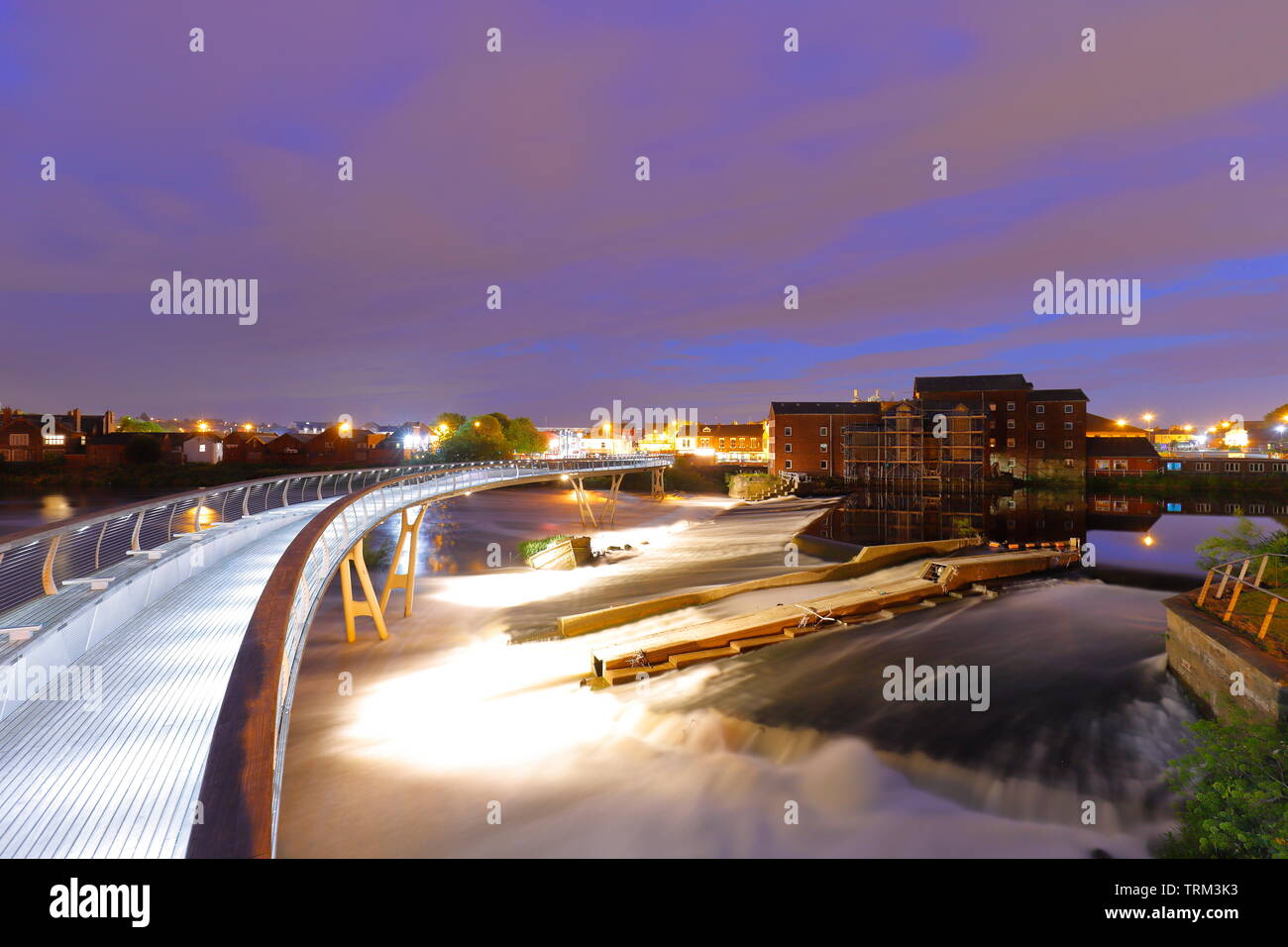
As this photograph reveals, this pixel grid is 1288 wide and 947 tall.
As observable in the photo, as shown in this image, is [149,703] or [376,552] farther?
[376,552]

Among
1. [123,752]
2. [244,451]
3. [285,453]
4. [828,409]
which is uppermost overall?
[828,409]

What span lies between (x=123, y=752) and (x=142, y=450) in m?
72.4

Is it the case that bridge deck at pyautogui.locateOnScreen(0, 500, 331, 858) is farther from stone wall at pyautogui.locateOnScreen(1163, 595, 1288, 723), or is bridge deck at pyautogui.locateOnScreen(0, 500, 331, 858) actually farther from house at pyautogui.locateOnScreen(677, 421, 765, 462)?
house at pyautogui.locateOnScreen(677, 421, 765, 462)

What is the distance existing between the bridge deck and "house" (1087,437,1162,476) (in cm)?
6703

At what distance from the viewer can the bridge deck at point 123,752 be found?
10.7ft

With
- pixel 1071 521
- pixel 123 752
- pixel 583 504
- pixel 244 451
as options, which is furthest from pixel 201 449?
pixel 1071 521

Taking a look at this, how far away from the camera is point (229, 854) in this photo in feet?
8.82

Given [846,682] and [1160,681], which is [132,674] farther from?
[1160,681]

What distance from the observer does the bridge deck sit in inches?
128

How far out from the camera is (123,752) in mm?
4039

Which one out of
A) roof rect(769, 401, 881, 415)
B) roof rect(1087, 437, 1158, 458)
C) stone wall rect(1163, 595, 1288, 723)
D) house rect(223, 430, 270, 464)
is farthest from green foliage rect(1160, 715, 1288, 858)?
house rect(223, 430, 270, 464)

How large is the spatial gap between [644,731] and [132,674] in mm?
7773

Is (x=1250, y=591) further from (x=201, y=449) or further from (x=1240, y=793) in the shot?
(x=201, y=449)
